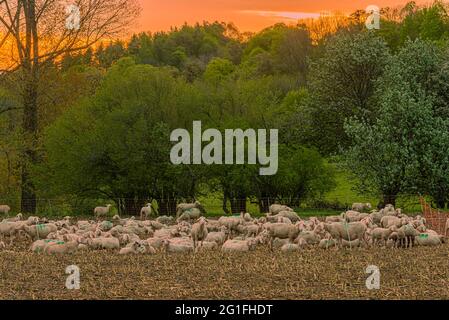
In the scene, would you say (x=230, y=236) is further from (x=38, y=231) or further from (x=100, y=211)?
(x=100, y=211)

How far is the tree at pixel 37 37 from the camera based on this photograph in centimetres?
4069

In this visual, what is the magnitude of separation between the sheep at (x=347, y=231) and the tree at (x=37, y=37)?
836 inches

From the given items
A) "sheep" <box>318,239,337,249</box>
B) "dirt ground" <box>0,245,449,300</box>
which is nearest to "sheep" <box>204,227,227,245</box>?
"dirt ground" <box>0,245,449,300</box>

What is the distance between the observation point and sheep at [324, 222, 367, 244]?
23047mm

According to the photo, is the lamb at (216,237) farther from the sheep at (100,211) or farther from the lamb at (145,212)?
the sheep at (100,211)

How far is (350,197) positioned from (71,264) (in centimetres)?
3693

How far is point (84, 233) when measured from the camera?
24.9m

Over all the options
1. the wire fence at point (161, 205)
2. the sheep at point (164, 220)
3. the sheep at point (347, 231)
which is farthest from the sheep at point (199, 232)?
the wire fence at point (161, 205)

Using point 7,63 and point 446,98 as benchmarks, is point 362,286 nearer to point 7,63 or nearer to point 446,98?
point 446,98

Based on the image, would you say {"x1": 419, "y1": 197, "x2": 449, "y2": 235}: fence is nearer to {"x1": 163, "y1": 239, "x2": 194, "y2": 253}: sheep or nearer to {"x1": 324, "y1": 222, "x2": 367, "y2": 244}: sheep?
{"x1": 324, "y1": 222, "x2": 367, "y2": 244}: sheep

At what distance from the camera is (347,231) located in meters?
23.0

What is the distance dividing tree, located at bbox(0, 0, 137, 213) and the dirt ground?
19.2 meters

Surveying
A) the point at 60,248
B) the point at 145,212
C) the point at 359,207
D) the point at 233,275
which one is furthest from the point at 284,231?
the point at 359,207

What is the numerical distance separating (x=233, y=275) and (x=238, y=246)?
4399 millimetres
